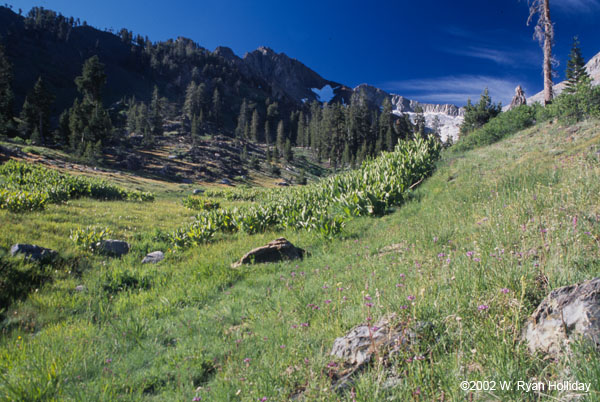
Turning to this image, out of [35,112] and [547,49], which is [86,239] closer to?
[547,49]

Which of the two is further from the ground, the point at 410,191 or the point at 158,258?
the point at 410,191

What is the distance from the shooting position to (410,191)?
36.9 ft

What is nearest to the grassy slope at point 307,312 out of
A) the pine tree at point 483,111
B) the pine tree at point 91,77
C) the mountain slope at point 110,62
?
the pine tree at point 483,111

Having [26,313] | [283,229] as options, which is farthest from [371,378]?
[283,229]

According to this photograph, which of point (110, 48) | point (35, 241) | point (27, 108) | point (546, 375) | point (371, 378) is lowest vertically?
point (35, 241)

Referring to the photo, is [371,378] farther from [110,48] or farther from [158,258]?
[110,48]

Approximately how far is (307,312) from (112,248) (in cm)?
634

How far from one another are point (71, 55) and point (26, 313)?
669 feet

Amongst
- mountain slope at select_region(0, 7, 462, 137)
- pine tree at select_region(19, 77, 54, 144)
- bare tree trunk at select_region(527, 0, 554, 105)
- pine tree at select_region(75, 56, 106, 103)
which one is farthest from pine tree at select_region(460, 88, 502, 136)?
pine tree at select_region(19, 77, 54, 144)

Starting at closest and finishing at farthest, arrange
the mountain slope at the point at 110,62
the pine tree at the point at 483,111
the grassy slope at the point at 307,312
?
the grassy slope at the point at 307,312
the pine tree at the point at 483,111
the mountain slope at the point at 110,62

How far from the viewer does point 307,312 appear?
384 centimetres

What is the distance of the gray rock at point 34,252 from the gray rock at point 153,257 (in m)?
1.82

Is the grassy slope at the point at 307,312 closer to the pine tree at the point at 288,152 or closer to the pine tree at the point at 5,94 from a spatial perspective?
the pine tree at the point at 5,94

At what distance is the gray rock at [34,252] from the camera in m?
5.94
